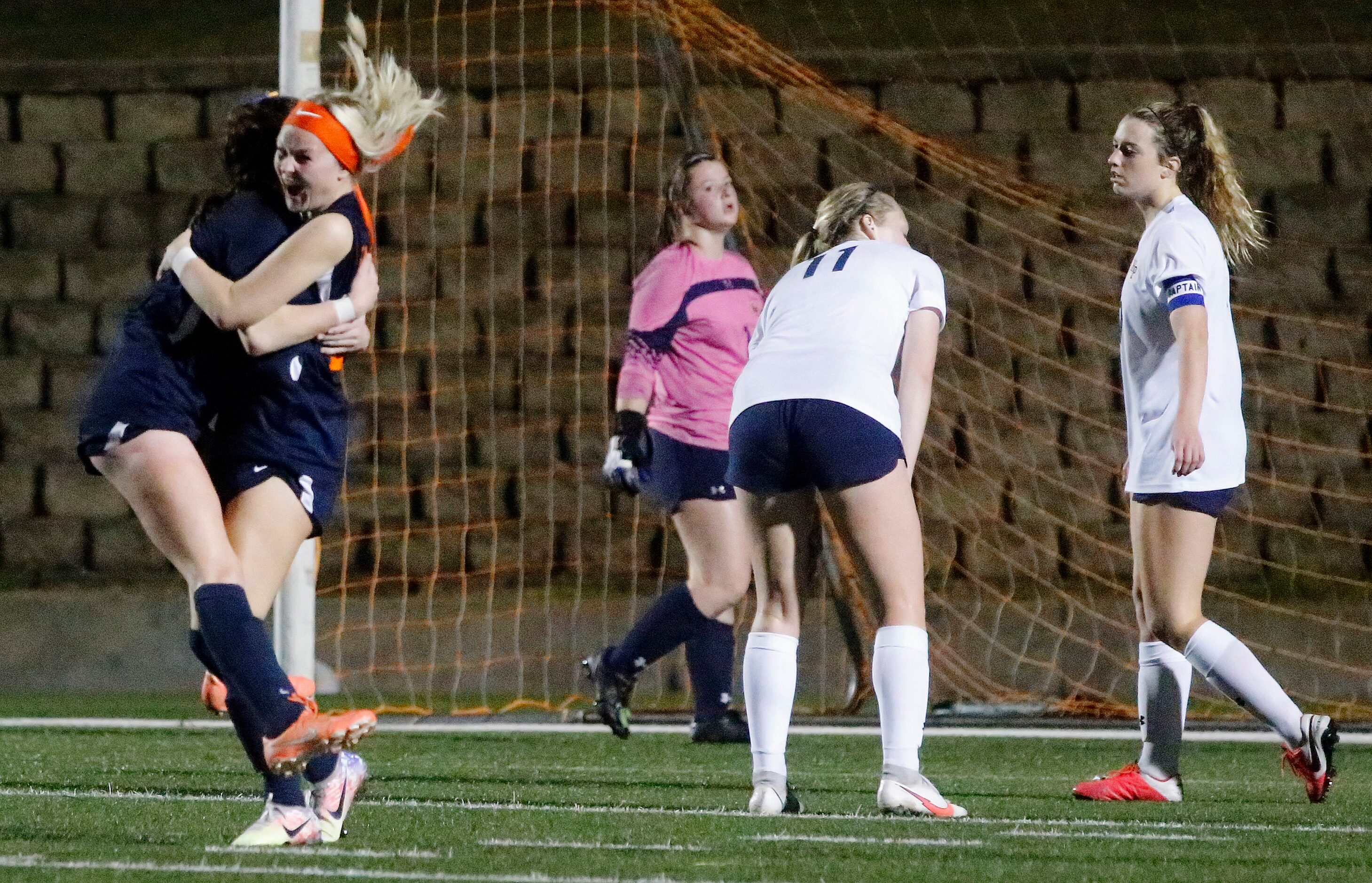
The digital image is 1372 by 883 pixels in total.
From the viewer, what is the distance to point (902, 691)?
13.4 ft

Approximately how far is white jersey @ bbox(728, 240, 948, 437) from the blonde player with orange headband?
2.82 feet

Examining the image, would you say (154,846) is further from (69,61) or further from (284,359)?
(69,61)

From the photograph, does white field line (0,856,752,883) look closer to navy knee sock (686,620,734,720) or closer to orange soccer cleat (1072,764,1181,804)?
orange soccer cleat (1072,764,1181,804)

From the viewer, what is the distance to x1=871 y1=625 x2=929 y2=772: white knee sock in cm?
408

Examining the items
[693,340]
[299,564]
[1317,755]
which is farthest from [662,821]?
[299,564]

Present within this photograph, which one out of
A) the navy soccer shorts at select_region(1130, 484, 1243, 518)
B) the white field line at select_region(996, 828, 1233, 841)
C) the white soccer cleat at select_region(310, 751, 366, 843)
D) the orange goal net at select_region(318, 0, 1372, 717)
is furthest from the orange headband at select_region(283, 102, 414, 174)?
the orange goal net at select_region(318, 0, 1372, 717)

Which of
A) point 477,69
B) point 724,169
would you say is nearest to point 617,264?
point 477,69

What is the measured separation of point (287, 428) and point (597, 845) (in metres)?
0.88

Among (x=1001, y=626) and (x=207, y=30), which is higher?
(x=207, y=30)

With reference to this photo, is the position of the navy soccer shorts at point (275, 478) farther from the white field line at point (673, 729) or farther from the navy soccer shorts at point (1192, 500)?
the white field line at point (673, 729)

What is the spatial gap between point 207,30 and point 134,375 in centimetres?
766

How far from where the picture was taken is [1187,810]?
435 cm

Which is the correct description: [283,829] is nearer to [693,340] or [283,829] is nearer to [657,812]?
[657,812]

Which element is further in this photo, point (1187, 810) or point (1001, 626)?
point (1001, 626)
